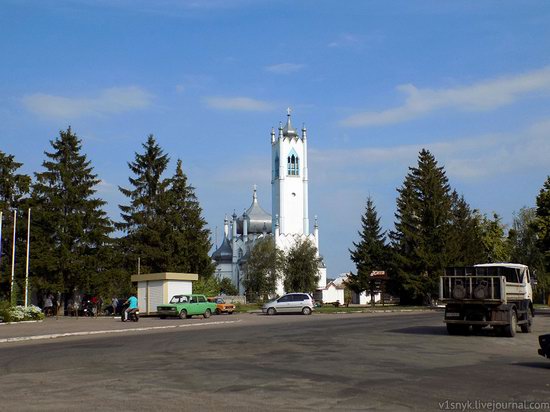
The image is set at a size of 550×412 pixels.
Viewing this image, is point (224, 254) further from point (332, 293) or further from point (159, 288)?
point (159, 288)

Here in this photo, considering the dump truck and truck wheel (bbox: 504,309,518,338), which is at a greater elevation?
the dump truck

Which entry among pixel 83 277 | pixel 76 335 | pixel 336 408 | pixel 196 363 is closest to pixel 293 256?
pixel 83 277

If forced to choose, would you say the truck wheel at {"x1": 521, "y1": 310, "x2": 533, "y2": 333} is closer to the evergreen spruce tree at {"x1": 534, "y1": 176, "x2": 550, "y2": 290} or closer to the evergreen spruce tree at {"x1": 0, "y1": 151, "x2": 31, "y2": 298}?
the evergreen spruce tree at {"x1": 534, "y1": 176, "x2": 550, "y2": 290}

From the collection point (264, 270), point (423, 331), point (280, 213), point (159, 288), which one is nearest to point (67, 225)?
point (159, 288)

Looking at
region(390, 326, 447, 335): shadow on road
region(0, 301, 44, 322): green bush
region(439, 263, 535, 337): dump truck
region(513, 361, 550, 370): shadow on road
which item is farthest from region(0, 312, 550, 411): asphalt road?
region(0, 301, 44, 322): green bush

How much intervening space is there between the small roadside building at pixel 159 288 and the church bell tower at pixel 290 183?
77.8 metres

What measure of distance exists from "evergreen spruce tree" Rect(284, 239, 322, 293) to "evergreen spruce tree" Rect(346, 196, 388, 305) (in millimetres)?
6197

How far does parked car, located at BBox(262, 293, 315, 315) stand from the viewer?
5047 cm

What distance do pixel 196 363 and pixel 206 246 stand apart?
49.2 meters

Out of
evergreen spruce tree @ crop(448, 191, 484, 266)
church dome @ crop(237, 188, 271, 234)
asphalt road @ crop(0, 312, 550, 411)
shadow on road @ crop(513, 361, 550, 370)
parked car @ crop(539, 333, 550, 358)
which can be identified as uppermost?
church dome @ crop(237, 188, 271, 234)

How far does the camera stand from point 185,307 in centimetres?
4253

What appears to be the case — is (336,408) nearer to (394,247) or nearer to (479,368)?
(479,368)

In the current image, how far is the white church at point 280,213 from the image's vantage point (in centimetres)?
12781

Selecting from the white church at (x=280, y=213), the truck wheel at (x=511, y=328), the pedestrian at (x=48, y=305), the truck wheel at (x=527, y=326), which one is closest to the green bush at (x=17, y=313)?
the pedestrian at (x=48, y=305)
